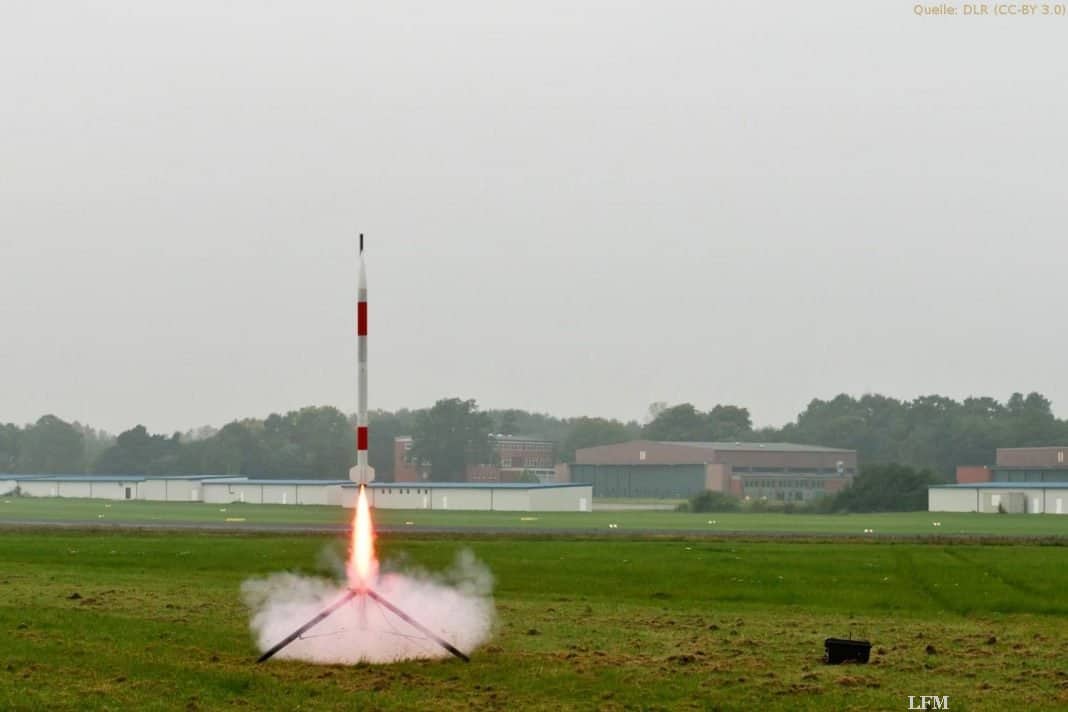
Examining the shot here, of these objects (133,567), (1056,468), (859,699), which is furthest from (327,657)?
(1056,468)

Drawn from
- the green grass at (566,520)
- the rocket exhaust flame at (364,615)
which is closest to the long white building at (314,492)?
the green grass at (566,520)

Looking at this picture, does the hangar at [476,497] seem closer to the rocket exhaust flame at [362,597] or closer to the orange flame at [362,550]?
the orange flame at [362,550]

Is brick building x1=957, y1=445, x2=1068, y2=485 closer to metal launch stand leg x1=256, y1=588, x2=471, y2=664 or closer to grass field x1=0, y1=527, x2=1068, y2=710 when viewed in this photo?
grass field x1=0, y1=527, x2=1068, y2=710

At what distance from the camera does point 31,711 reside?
75.2ft

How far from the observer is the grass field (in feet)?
81.0

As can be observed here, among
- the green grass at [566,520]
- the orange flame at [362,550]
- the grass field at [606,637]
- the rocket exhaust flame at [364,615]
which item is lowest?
the green grass at [566,520]

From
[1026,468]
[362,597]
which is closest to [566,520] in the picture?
[362,597]

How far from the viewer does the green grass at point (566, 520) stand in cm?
9381

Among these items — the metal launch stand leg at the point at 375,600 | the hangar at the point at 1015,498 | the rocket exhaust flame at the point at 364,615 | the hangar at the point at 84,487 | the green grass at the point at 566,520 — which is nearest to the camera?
the metal launch stand leg at the point at 375,600

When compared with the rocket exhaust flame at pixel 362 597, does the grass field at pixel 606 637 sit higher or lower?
lower

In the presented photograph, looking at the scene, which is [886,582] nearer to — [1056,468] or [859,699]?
[859,699]

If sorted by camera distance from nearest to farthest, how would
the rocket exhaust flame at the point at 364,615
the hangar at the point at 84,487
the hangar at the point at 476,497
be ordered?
the rocket exhaust flame at the point at 364,615 < the hangar at the point at 476,497 < the hangar at the point at 84,487

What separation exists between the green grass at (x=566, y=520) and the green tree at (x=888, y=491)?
677 inches

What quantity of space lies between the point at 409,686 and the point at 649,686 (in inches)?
167
